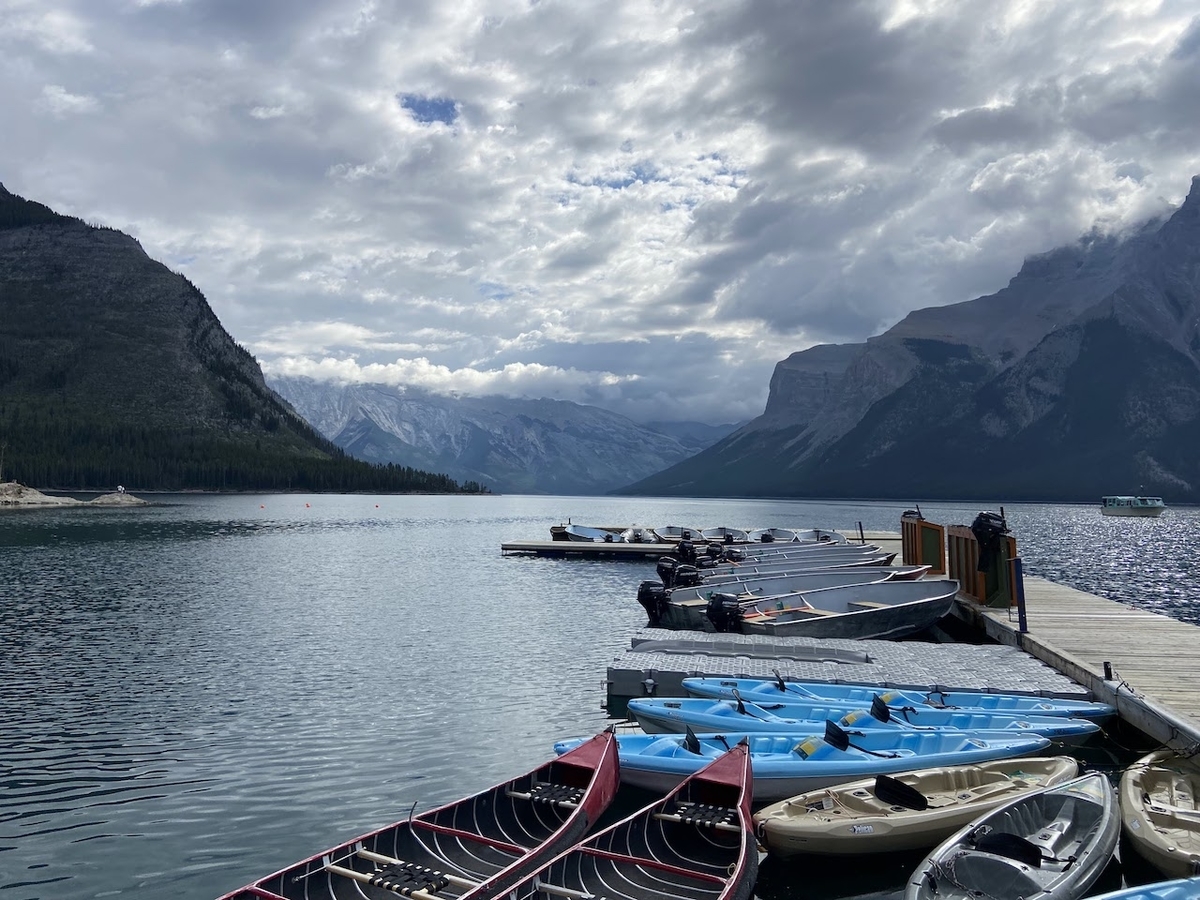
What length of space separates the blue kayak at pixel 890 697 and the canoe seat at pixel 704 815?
6.56 m

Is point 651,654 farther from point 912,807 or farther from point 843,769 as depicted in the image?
point 912,807

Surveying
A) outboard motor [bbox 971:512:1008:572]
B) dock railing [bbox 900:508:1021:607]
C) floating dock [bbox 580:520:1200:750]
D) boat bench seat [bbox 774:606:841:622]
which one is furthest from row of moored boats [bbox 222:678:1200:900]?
outboard motor [bbox 971:512:1008:572]

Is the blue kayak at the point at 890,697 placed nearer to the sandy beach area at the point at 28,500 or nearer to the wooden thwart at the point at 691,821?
the wooden thwart at the point at 691,821

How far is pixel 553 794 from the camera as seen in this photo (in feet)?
43.7

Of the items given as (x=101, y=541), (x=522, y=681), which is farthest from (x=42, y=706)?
(x=101, y=541)

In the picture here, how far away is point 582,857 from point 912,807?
541 centimetres

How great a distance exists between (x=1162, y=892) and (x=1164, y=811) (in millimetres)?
4327

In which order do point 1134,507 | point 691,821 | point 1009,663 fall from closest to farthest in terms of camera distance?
1. point 691,821
2. point 1009,663
3. point 1134,507

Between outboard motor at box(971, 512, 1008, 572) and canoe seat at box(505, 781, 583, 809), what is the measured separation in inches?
1004

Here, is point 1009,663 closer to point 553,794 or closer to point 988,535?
point 988,535

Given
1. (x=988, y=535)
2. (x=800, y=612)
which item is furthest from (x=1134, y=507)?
(x=800, y=612)

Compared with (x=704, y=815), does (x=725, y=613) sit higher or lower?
higher

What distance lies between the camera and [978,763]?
588 inches

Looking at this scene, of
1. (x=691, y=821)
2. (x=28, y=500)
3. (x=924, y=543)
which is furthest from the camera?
(x=28, y=500)
